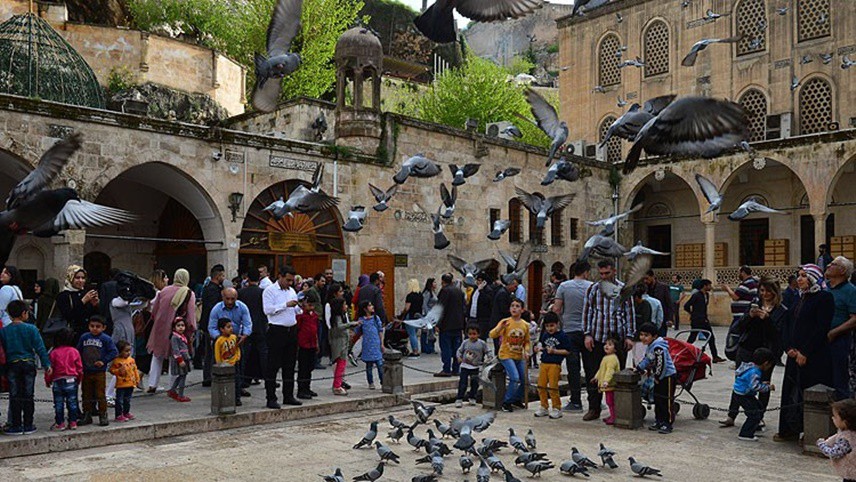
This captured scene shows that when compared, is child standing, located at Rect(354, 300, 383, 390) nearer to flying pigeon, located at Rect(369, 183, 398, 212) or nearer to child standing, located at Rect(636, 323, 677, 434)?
flying pigeon, located at Rect(369, 183, 398, 212)

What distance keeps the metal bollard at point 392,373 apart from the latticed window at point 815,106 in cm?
A: 2265

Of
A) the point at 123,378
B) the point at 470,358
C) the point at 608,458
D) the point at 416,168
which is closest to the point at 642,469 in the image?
the point at 608,458

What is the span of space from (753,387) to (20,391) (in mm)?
7837

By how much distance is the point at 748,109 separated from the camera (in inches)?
1011

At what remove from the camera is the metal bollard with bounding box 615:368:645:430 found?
8.47 meters

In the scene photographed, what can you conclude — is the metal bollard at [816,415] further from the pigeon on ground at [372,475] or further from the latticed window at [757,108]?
the latticed window at [757,108]

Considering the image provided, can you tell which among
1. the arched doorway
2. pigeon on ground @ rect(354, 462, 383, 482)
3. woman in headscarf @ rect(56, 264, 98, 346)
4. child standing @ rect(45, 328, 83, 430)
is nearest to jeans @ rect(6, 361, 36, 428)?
child standing @ rect(45, 328, 83, 430)

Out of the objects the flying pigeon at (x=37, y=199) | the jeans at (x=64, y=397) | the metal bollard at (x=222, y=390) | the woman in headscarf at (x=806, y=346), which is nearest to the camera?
the flying pigeon at (x=37, y=199)

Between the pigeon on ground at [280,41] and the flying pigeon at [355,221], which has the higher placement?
the pigeon on ground at [280,41]

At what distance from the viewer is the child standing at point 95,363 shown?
26.1 feet

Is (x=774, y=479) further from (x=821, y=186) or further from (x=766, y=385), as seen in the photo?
(x=821, y=186)

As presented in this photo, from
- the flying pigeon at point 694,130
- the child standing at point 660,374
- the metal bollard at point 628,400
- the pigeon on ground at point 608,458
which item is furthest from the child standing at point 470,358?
the flying pigeon at point 694,130

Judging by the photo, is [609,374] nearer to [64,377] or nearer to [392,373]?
[392,373]

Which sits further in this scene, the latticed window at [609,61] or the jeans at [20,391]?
the latticed window at [609,61]
